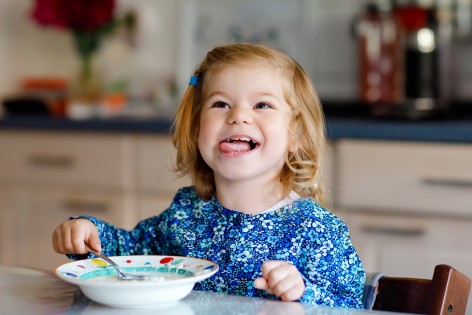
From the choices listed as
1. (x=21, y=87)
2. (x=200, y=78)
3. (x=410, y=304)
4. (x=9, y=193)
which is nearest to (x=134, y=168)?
(x=9, y=193)

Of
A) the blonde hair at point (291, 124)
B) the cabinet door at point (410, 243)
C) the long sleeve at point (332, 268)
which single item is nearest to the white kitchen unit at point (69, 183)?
the cabinet door at point (410, 243)

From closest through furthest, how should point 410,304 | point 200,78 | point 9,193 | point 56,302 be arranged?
point 56,302 → point 410,304 → point 200,78 → point 9,193

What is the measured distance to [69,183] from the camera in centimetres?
Answer: 282

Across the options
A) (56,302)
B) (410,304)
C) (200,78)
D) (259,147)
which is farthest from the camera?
(200,78)

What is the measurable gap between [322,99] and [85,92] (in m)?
0.89

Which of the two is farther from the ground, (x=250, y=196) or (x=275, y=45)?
(x=275, y=45)

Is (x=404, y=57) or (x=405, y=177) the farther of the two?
(x=404, y=57)

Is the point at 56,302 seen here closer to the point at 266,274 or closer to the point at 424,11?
the point at 266,274

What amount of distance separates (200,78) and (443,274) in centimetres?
53

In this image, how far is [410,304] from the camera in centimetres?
114

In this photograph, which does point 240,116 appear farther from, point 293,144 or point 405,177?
point 405,177

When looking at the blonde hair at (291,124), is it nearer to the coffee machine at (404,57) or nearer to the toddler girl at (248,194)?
the toddler girl at (248,194)

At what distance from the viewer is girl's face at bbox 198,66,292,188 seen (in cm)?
126

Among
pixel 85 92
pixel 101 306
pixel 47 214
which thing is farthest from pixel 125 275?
pixel 85 92
